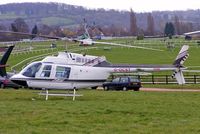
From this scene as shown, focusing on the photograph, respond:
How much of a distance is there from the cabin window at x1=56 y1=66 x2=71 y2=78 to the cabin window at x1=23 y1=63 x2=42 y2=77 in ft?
2.96

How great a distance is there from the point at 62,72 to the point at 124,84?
13613mm

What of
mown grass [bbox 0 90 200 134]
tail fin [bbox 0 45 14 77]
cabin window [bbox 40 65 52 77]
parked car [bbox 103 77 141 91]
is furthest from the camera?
parked car [bbox 103 77 141 91]

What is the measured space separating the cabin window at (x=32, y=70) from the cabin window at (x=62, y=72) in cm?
90

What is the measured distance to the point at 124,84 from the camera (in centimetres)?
3838

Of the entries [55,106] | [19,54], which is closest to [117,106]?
[55,106]

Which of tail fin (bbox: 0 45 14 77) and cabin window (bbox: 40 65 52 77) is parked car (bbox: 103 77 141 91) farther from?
cabin window (bbox: 40 65 52 77)

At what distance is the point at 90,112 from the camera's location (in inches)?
703

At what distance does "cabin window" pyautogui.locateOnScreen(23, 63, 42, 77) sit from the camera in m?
25.2

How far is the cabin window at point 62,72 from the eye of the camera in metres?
25.2

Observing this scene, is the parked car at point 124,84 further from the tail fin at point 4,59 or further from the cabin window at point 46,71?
the cabin window at point 46,71

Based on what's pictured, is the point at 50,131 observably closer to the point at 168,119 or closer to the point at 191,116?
the point at 168,119

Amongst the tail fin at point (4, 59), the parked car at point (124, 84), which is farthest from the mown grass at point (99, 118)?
the parked car at point (124, 84)

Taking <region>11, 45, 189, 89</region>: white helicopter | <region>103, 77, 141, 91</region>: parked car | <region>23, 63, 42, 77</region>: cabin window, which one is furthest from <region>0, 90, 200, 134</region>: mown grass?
<region>103, 77, 141, 91</region>: parked car

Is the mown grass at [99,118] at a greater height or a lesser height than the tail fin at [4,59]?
lesser
